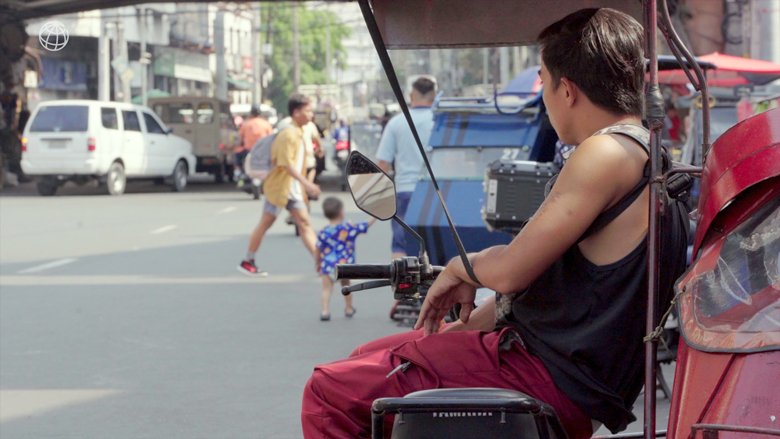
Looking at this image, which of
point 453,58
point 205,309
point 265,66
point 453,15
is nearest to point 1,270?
point 205,309

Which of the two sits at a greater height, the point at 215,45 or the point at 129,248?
the point at 215,45

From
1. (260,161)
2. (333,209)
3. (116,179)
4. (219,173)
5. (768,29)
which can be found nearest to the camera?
(333,209)

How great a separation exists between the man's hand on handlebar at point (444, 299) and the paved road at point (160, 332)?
323cm

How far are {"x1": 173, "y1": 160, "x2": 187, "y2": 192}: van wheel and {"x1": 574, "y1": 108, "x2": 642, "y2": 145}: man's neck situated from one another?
2756 centimetres

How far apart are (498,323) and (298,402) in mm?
3975

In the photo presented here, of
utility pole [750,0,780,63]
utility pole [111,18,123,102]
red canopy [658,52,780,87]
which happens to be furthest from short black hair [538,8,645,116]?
utility pole [111,18,123,102]

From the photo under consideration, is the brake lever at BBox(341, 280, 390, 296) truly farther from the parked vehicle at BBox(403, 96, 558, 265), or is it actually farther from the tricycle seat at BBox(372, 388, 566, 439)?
the parked vehicle at BBox(403, 96, 558, 265)

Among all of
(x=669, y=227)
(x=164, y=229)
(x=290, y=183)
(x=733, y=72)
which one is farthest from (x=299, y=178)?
(x=669, y=227)

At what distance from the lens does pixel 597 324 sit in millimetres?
2943

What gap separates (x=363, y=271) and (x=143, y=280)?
967cm

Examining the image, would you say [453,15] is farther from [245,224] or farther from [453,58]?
[453,58]

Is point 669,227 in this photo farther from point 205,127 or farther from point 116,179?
point 205,127

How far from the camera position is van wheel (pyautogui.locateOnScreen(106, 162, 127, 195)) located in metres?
27.8

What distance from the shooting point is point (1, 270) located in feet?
44.7
